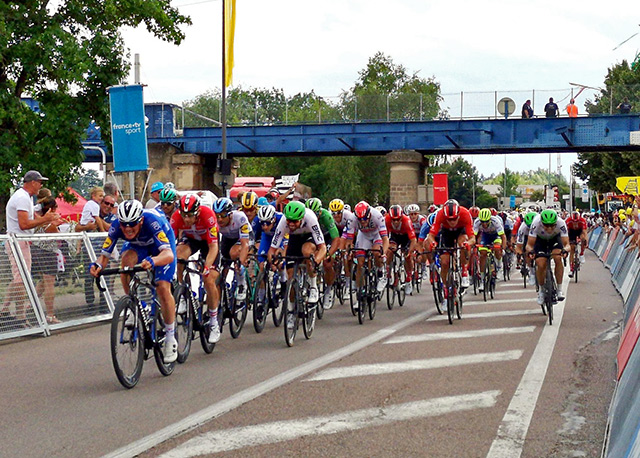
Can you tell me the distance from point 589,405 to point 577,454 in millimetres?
1651

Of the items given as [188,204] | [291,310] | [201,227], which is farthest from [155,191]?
[188,204]

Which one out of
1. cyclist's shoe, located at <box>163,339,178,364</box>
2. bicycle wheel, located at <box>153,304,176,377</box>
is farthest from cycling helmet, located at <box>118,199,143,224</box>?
cyclist's shoe, located at <box>163,339,178,364</box>

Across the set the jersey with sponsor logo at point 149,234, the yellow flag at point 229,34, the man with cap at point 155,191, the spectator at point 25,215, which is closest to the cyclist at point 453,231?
the man with cap at point 155,191

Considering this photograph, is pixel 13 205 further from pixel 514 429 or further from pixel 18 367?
pixel 514 429

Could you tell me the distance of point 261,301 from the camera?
12227 millimetres

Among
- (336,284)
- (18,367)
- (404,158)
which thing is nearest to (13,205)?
(18,367)

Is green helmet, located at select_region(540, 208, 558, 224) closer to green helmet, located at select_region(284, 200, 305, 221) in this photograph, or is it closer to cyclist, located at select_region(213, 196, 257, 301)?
green helmet, located at select_region(284, 200, 305, 221)

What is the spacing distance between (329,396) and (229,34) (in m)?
29.5

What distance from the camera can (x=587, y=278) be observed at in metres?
24.8

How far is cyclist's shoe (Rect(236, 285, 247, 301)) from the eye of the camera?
11891 millimetres

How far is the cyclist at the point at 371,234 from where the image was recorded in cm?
1470

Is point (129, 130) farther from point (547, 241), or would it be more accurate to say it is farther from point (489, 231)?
point (489, 231)

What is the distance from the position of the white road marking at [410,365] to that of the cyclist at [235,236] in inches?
112

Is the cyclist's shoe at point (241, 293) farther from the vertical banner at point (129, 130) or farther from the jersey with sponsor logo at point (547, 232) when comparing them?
the vertical banner at point (129, 130)
